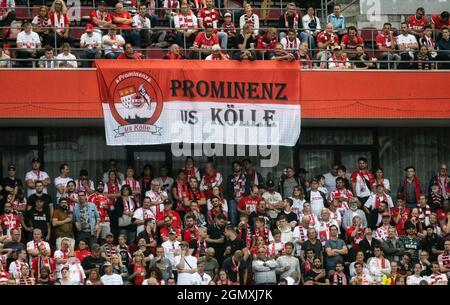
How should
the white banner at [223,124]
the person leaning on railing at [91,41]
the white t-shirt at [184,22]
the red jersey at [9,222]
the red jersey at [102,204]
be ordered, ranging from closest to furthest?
the red jersey at [9,222]
the red jersey at [102,204]
the white banner at [223,124]
the person leaning on railing at [91,41]
the white t-shirt at [184,22]

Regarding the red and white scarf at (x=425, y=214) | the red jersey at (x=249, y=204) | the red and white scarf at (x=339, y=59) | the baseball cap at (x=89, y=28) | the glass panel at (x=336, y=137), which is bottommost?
the red and white scarf at (x=425, y=214)

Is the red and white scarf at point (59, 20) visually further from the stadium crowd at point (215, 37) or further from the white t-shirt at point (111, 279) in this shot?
the white t-shirt at point (111, 279)

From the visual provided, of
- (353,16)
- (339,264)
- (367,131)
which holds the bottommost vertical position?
(339,264)

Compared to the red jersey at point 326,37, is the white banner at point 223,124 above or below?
below

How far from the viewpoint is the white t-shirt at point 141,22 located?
25.3 metres

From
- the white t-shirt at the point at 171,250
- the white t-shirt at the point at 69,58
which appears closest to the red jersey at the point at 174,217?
the white t-shirt at the point at 171,250

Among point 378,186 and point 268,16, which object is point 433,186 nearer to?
point 378,186

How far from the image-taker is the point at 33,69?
2445 cm

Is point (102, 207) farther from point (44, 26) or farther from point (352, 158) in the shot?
point (352, 158)

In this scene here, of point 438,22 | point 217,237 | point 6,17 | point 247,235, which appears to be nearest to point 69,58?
point 6,17

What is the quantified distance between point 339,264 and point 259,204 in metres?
2.20

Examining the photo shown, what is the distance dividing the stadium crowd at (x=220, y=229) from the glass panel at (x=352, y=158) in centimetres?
131
